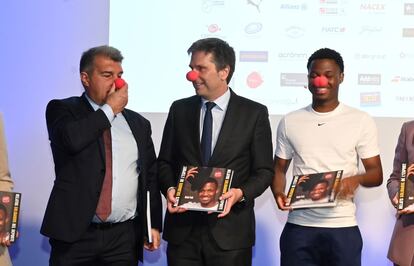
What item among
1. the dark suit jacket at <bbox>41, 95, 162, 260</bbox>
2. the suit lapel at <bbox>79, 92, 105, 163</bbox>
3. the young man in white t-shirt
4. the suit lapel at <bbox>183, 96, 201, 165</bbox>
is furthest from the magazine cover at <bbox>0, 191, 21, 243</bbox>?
the young man in white t-shirt

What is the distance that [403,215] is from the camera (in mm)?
3043

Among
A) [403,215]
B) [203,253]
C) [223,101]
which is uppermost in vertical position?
[223,101]

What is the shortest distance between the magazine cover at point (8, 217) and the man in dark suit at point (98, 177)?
23 cm

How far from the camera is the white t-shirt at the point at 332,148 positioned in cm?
309

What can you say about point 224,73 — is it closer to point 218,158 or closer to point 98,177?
point 218,158

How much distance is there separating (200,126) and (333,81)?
76cm

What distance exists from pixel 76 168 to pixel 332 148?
1323mm

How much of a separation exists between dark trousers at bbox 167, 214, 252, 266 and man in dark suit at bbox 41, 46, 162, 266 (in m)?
0.20

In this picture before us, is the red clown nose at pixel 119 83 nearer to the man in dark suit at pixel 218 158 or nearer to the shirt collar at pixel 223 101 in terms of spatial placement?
the man in dark suit at pixel 218 158

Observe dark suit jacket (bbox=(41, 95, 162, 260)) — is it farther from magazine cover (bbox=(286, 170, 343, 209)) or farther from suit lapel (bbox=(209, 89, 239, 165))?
magazine cover (bbox=(286, 170, 343, 209))

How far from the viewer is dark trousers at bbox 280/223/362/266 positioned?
3033 millimetres

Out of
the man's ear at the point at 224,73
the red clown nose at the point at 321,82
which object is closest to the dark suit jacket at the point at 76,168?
the man's ear at the point at 224,73

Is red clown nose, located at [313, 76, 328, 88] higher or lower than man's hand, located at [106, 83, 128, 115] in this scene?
higher

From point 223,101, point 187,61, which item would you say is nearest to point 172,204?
point 223,101
